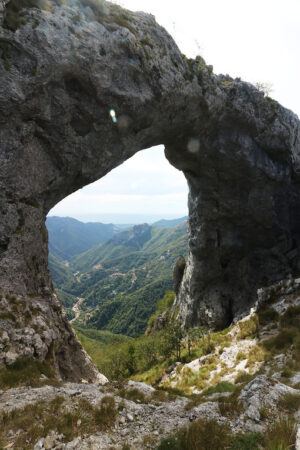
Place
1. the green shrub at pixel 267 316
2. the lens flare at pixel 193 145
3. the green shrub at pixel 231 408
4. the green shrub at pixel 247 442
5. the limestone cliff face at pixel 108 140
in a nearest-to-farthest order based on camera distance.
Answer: the green shrub at pixel 247 442 → the green shrub at pixel 231 408 → the limestone cliff face at pixel 108 140 → the green shrub at pixel 267 316 → the lens flare at pixel 193 145

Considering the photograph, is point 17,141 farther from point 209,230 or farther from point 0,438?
point 209,230

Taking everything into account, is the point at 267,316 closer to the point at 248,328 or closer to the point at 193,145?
the point at 248,328

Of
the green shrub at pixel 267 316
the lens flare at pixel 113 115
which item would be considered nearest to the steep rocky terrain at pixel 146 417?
the green shrub at pixel 267 316

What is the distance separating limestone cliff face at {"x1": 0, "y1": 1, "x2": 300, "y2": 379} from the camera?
14.7 meters

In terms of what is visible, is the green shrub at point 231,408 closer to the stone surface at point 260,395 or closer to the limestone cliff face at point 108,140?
the stone surface at point 260,395

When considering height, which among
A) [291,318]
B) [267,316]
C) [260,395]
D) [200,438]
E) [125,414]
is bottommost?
[267,316]

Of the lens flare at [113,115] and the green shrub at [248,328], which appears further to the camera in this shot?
the green shrub at [248,328]

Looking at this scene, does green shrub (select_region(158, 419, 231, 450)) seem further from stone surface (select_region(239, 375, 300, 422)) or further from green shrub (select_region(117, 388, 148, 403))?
green shrub (select_region(117, 388, 148, 403))

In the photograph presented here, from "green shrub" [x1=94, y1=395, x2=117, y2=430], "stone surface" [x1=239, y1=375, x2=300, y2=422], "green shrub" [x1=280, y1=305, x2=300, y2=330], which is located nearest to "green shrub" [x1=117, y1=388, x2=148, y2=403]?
"green shrub" [x1=94, y1=395, x2=117, y2=430]

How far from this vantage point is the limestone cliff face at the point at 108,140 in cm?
1466

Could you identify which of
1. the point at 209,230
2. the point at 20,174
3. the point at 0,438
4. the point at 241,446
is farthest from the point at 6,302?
the point at 209,230

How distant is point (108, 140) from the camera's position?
2236cm

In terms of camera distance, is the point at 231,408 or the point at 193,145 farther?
the point at 193,145

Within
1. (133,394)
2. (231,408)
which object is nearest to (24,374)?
(133,394)
